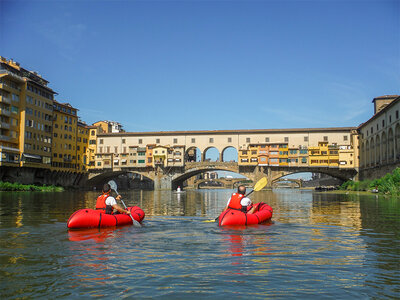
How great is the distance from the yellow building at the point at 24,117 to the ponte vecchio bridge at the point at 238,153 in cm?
1902

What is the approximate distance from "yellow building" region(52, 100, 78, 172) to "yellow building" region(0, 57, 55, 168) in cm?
258

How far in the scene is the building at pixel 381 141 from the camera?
172 feet

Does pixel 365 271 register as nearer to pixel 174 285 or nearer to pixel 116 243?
pixel 174 285

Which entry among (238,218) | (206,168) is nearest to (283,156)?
(206,168)

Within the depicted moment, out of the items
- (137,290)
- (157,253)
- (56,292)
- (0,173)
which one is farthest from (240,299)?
(0,173)

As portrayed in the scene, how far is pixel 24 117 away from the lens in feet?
193

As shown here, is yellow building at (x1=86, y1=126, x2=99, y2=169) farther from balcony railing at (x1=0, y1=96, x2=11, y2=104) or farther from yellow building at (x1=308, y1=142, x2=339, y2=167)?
yellow building at (x1=308, y1=142, x2=339, y2=167)

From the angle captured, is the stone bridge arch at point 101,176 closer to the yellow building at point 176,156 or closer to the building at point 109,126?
the yellow building at point 176,156

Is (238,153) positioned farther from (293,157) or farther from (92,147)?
(92,147)

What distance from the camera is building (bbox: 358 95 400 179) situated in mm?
52344

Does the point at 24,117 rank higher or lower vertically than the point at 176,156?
higher

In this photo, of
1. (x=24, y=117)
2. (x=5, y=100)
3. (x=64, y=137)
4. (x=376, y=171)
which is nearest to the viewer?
(x=5, y=100)

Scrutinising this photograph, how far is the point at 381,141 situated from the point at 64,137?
56.9m

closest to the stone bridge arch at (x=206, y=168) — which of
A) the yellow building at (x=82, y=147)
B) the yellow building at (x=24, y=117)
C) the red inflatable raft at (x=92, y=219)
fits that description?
the yellow building at (x=82, y=147)
